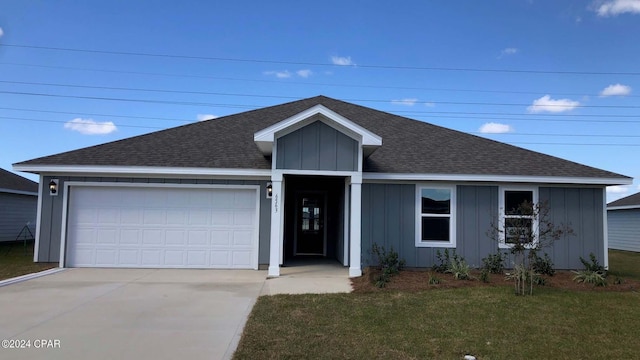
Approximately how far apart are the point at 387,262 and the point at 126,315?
606cm

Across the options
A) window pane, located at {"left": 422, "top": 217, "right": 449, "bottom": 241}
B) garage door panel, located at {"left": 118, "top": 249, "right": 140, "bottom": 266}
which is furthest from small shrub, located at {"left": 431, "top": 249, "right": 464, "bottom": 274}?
garage door panel, located at {"left": 118, "top": 249, "right": 140, "bottom": 266}

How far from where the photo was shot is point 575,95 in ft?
84.9

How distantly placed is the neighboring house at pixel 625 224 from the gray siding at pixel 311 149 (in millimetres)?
19146

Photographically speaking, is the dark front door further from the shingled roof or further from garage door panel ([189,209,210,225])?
garage door panel ([189,209,210,225])

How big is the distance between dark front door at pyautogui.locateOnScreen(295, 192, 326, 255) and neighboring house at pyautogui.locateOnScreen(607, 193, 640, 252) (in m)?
17.1

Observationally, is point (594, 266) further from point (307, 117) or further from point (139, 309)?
point (139, 309)

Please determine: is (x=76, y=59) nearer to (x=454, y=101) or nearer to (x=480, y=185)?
(x=480, y=185)

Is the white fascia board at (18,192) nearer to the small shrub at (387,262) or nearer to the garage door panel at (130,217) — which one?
the garage door panel at (130,217)

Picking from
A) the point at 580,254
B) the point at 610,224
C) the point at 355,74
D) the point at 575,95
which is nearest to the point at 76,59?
the point at 355,74

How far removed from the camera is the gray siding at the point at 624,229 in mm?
22125

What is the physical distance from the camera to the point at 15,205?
20.5m

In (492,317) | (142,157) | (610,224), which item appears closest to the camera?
(492,317)

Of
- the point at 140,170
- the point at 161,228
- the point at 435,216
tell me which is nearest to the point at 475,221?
the point at 435,216

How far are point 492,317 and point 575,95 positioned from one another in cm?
2409
